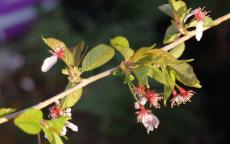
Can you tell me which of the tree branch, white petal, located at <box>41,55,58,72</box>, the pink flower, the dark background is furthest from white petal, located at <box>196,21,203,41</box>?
the dark background

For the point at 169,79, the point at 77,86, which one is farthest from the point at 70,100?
the point at 169,79

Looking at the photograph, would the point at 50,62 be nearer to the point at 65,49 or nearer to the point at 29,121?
the point at 65,49

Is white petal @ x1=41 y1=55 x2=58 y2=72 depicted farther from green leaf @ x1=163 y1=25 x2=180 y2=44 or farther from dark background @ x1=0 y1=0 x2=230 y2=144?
dark background @ x1=0 y1=0 x2=230 y2=144

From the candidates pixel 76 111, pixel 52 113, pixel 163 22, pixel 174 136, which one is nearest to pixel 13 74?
pixel 76 111

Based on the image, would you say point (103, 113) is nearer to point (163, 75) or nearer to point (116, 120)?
point (116, 120)

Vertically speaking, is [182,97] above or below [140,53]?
below

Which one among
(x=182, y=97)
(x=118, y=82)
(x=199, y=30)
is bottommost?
(x=118, y=82)
